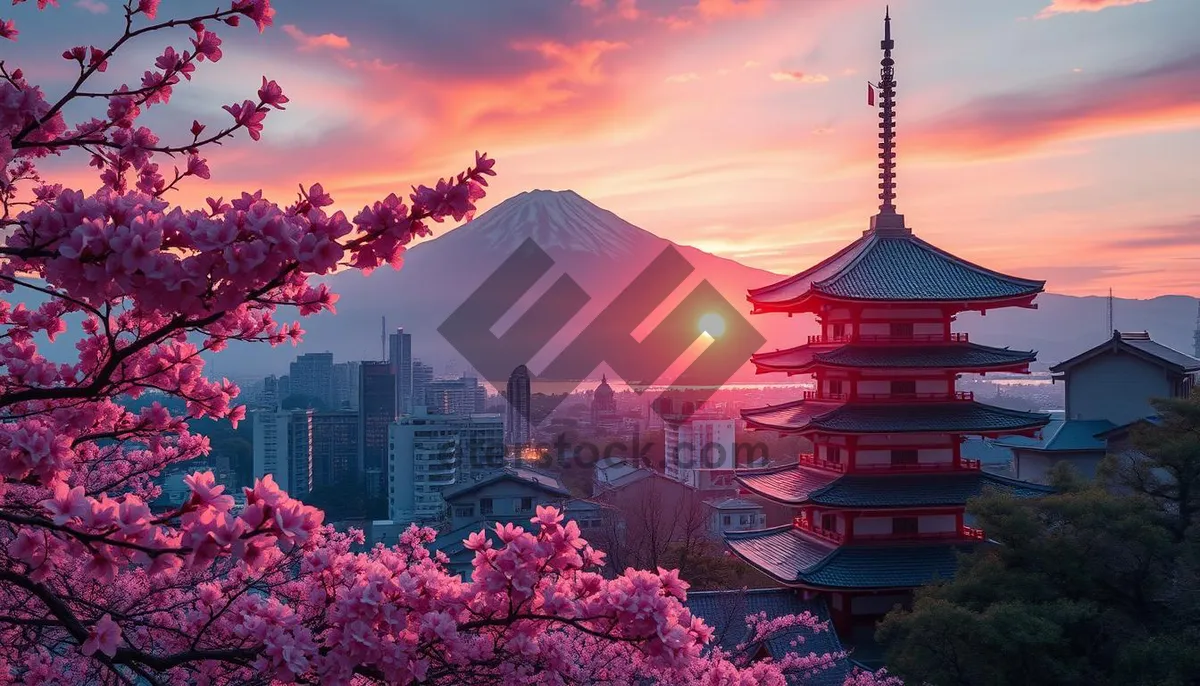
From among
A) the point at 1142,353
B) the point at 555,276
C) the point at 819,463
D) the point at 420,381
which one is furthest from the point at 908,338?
the point at 555,276

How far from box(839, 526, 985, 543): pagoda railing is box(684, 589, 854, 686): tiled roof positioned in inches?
43.9

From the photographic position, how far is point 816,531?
12344 millimetres

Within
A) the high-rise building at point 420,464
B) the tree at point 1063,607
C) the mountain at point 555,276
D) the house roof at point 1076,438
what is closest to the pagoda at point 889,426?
the tree at point 1063,607

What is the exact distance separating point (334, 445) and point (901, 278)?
2994cm

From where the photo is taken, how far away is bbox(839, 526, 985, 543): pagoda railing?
453 inches

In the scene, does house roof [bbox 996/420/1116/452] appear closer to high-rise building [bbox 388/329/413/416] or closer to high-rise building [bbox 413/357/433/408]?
high-rise building [bbox 388/329/413/416]

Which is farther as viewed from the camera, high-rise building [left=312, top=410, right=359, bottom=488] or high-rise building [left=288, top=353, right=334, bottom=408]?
high-rise building [left=288, top=353, right=334, bottom=408]

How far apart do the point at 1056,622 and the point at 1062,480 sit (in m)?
3.38

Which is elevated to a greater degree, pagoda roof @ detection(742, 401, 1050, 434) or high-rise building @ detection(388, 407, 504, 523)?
pagoda roof @ detection(742, 401, 1050, 434)

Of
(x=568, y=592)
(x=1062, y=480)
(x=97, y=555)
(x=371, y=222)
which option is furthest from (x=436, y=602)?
(x=1062, y=480)

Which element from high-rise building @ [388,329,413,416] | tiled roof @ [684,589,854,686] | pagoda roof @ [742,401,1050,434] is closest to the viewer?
tiled roof @ [684,589,854,686]

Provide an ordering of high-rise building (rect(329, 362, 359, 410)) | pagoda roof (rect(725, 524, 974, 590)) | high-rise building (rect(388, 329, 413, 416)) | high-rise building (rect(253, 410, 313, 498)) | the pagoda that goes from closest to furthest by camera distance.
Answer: pagoda roof (rect(725, 524, 974, 590))
the pagoda
high-rise building (rect(253, 410, 313, 498))
high-rise building (rect(388, 329, 413, 416))
high-rise building (rect(329, 362, 359, 410))

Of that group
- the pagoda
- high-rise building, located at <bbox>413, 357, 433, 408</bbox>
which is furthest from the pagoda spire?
high-rise building, located at <bbox>413, 357, 433, 408</bbox>

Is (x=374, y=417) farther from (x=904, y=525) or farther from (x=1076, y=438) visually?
(x=904, y=525)
